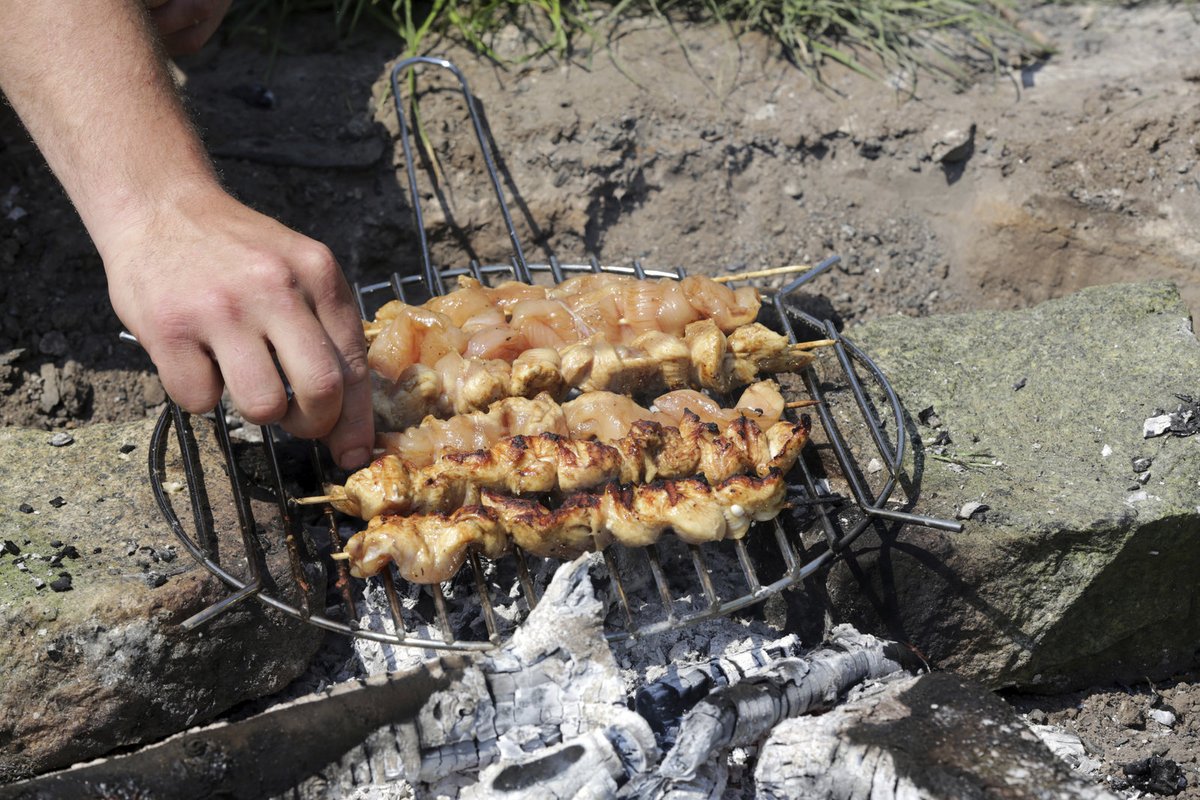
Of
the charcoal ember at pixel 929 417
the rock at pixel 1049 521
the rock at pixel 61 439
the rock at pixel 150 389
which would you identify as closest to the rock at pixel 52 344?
the rock at pixel 150 389

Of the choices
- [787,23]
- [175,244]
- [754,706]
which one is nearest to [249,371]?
[175,244]

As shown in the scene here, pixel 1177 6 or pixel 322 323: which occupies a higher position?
pixel 1177 6

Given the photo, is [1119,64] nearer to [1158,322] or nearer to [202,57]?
[1158,322]

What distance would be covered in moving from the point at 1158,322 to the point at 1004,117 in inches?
72.5

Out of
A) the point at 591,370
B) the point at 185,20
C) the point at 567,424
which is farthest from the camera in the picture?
the point at 185,20

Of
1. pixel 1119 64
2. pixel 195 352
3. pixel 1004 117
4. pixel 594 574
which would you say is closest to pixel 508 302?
pixel 594 574

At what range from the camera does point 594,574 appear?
362cm

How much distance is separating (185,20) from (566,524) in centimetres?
300

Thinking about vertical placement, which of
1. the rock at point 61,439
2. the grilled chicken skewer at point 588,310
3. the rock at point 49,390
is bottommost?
the rock at point 49,390

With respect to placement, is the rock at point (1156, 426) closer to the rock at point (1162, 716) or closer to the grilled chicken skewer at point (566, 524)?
the rock at point (1162, 716)

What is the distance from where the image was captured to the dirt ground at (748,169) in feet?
17.3

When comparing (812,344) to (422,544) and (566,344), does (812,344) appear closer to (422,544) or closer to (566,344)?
(566,344)

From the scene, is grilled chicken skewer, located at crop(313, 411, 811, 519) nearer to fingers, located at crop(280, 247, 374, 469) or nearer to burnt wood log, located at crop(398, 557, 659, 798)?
fingers, located at crop(280, 247, 374, 469)

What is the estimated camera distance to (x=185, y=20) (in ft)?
14.7
